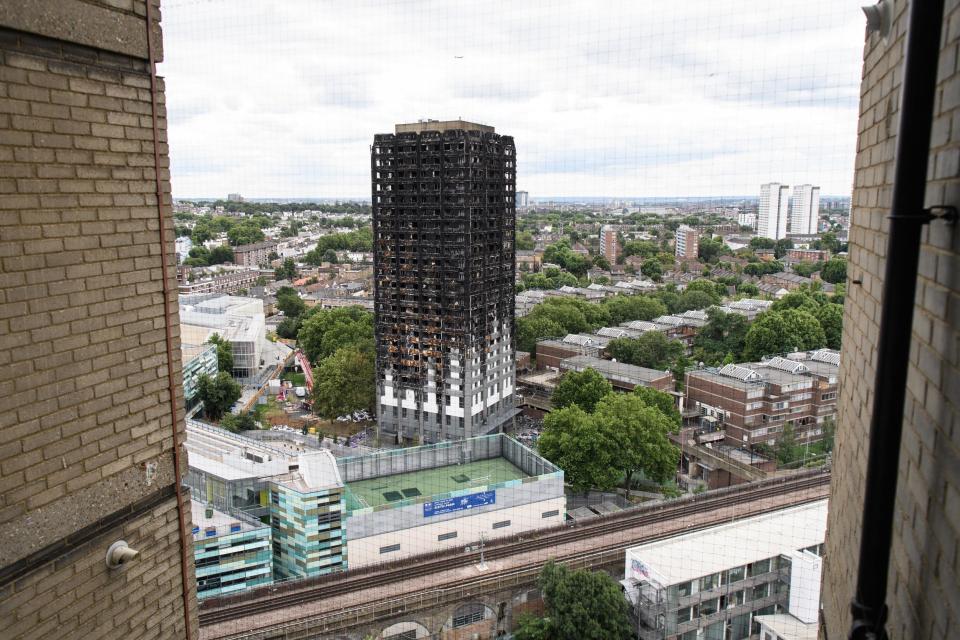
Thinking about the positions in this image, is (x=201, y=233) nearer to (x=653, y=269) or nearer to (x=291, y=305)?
(x=291, y=305)

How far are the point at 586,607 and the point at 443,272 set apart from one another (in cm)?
309

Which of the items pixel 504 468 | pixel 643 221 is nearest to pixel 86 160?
pixel 504 468

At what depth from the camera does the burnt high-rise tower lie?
546 centimetres

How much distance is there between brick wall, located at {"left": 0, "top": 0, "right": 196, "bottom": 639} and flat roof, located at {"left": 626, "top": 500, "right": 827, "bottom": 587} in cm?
261

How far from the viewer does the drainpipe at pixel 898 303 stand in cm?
53

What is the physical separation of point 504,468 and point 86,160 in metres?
4.40

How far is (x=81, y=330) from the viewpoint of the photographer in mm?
831

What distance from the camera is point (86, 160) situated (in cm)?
83

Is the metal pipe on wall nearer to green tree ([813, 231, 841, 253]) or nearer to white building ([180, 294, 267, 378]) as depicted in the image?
white building ([180, 294, 267, 378])

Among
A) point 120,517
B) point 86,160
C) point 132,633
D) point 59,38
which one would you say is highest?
point 59,38

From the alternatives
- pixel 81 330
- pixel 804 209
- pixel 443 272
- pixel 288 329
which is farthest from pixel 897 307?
pixel 804 209

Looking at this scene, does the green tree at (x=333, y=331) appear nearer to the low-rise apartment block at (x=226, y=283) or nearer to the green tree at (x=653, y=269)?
the low-rise apartment block at (x=226, y=283)

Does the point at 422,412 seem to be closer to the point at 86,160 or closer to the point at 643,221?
the point at 86,160

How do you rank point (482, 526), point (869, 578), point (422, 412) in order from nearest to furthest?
point (869, 578) < point (482, 526) < point (422, 412)
